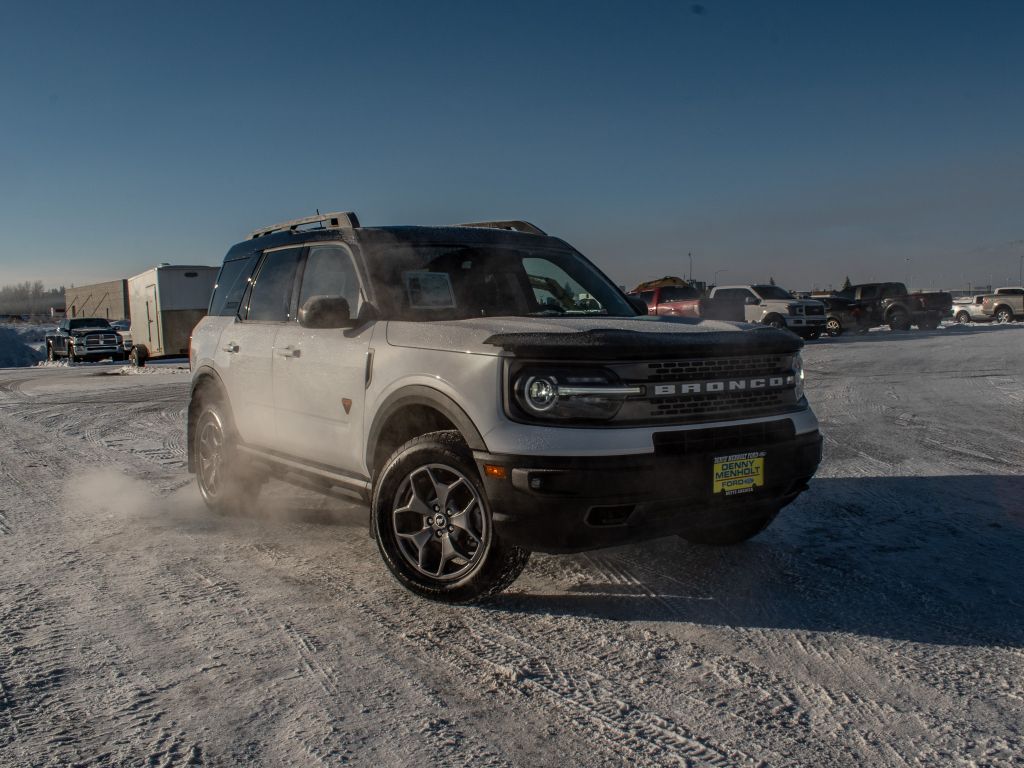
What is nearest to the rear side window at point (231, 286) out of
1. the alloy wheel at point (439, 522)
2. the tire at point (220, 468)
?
the tire at point (220, 468)

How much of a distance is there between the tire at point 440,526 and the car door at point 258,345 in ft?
5.23

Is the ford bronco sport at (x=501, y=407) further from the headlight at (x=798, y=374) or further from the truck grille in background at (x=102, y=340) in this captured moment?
the truck grille in background at (x=102, y=340)

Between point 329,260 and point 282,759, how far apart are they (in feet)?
10.4

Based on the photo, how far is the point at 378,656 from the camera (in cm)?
336

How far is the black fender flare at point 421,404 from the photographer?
3.68m

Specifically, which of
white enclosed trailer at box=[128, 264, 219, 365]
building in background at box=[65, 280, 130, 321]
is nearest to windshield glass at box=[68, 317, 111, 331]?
white enclosed trailer at box=[128, 264, 219, 365]

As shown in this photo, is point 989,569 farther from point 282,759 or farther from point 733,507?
point 282,759

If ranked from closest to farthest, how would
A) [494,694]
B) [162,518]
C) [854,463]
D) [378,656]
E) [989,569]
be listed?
[494,694], [378,656], [989,569], [162,518], [854,463]

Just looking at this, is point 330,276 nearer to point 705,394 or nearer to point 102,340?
point 705,394

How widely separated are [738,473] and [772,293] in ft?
85.5

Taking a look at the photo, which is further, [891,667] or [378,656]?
[378,656]

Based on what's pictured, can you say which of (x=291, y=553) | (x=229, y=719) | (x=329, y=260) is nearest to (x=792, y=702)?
(x=229, y=719)

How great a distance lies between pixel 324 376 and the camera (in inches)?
187

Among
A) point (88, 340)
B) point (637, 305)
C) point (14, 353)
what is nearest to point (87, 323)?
point (88, 340)
